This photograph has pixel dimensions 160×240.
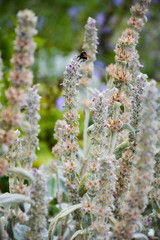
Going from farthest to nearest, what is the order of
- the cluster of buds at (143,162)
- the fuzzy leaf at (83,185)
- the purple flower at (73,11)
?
the purple flower at (73,11)
the fuzzy leaf at (83,185)
the cluster of buds at (143,162)

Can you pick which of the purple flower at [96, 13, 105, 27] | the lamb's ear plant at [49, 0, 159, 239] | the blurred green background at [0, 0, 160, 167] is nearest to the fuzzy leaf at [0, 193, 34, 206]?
the lamb's ear plant at [49, 0, 159, 239]

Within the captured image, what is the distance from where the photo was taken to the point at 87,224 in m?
0.67

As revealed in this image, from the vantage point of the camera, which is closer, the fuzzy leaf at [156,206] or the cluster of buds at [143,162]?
the cluster of buds at [143,162]

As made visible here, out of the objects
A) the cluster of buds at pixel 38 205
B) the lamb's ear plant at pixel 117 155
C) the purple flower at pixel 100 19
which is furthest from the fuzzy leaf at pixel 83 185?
the purple flower at pixel 100 19

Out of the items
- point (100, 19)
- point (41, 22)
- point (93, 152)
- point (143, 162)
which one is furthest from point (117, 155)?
point (100, 19)

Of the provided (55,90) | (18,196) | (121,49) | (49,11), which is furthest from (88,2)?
(18,196)

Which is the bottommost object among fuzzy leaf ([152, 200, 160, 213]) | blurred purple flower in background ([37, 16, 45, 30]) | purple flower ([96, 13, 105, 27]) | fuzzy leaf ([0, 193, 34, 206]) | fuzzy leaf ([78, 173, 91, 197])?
fuzzy leaf ([152, 200, 160, 213])

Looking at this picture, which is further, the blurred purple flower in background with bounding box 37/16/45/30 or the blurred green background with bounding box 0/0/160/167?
the blurred purple flower in background with bounding box 37/16/45/30

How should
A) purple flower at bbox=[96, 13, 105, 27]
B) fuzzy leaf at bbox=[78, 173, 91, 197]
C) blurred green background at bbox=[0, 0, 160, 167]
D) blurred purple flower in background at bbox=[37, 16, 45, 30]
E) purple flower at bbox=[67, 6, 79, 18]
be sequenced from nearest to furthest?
fuzzy leaf at bbox=[78, 173, 91, 197] → blurred green background at bbox=[0, 0, 160, 167] → blurred purple flower in background at bbox=[37, 16, 45, 30] → purple flower at bbox=[96, 13, 105, 27] → purple flower at bbox=[67, 6, 79, 18]

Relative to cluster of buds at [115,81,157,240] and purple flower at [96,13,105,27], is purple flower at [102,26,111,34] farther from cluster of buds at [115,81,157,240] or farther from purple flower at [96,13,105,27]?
cluster of buds at [115,81,157,240]

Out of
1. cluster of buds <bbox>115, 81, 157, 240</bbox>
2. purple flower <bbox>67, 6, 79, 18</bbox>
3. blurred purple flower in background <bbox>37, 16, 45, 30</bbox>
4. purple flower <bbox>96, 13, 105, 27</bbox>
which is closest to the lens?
cluster of buds <bbox>115, 81, 157, 240</bbox>

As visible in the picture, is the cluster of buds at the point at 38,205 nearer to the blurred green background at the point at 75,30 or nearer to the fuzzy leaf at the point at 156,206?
the fuzzy leaf at the point at 156,206

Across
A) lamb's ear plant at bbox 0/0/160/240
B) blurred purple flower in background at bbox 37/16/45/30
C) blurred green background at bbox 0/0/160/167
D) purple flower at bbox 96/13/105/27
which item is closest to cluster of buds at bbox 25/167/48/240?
lamb's ear plant at bbox 0/0/160/240

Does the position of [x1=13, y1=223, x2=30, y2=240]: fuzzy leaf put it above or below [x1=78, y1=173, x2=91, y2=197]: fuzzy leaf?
below
